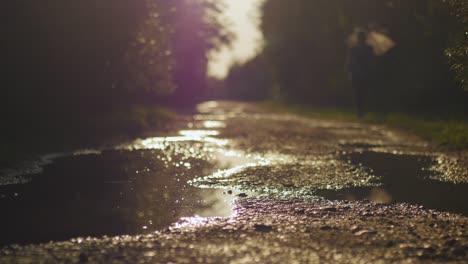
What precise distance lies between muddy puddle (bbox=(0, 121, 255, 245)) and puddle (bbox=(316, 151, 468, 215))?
1782mm

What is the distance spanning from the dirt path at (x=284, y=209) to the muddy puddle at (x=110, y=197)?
0.15 feet


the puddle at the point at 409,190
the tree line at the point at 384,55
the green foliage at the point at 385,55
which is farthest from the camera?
the green foliage at the point at 385,55

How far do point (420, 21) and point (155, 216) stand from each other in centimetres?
1984

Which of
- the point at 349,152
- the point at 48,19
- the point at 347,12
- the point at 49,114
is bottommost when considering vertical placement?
the point at 349,152

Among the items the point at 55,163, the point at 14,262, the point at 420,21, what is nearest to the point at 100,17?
the point at 55,163

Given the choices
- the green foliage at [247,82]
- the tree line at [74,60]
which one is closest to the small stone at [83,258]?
the tree line at [74,60]

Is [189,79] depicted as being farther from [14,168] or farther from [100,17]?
[14,168]

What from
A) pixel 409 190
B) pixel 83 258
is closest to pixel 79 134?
pixel 409 190

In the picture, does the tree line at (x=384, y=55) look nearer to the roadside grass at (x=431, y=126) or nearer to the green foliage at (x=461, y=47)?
the green foliage at (x=461, y=47)

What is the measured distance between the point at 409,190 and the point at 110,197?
13.9 feet

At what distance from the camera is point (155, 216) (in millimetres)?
6438

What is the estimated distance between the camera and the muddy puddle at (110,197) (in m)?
5.94

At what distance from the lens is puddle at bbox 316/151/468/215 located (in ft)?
23.8

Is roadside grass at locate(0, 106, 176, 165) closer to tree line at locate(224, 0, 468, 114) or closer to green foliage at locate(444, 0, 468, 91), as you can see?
green foliage at locate(444, 0, 468, 91)
